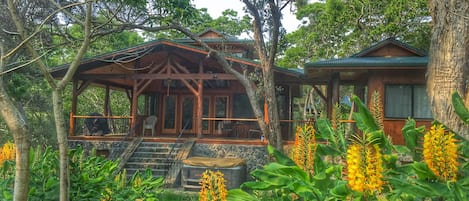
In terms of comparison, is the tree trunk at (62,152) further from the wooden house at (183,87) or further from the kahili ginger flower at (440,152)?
the wooden house at (183,87)

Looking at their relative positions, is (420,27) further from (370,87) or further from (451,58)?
(451,58)

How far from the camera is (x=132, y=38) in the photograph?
94.2ft

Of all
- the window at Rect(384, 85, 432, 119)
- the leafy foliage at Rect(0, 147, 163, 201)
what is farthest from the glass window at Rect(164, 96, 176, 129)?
the leafy foliage at Rect(0, 147, 163, 201)

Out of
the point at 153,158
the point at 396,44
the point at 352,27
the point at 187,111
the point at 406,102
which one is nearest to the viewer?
the point at 406,102

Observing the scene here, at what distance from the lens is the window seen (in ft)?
40.0

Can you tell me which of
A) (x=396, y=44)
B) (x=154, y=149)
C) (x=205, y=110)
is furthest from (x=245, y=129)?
(x=396, y=44)

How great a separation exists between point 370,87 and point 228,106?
619 cm

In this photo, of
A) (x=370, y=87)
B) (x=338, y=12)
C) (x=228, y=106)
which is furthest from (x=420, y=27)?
(x=228, y=106)

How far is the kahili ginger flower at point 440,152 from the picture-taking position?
2242mm

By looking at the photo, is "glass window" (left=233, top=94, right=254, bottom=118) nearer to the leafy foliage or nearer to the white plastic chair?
the white plastic chair

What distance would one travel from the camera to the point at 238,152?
42.9 feet

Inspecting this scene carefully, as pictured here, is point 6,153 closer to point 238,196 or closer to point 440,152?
point 238,196

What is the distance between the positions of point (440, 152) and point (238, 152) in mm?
10961

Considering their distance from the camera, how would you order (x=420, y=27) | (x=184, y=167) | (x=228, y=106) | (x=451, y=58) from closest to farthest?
1. (x=451, y=58)
2. (x=184, y=167)
3. (x=228, y=106)
4. (x=420, y=27)
